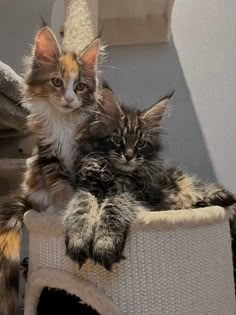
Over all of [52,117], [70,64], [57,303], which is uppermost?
[70,64]

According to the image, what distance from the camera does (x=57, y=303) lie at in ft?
3.48

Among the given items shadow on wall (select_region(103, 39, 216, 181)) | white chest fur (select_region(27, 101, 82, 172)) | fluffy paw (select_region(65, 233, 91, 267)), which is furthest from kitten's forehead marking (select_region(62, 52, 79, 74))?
shadow on wall (select_region(103, 39, 216, 181))

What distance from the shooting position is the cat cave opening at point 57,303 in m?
1.05

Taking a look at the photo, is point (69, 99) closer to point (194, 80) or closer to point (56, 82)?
point (56, 82)

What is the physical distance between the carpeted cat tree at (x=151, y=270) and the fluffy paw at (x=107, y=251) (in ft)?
0.14

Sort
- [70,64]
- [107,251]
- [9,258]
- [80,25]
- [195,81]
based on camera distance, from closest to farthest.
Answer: [107,251], [9,258], [70,64], [80,25], [195,81]

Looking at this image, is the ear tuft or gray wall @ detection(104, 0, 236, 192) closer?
the ear tuft

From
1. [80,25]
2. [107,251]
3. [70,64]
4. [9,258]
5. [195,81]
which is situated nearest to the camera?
[107,251]

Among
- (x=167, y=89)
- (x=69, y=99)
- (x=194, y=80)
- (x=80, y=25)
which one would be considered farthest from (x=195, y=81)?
(x=69, y=99)

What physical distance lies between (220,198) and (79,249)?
1.38 feet

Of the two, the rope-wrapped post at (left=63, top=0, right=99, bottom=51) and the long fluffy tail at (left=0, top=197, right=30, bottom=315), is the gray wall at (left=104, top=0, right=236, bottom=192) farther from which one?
the long fluffy tail at (left=0, top=197, right=30, bottom=315)

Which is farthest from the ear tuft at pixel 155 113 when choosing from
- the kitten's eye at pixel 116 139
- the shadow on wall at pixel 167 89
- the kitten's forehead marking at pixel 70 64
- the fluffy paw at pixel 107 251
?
the shadow on wall at pixel 167 89

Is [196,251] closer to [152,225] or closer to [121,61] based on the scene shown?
[152,225]

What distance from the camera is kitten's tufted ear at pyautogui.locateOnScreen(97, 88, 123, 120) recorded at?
1153mm
